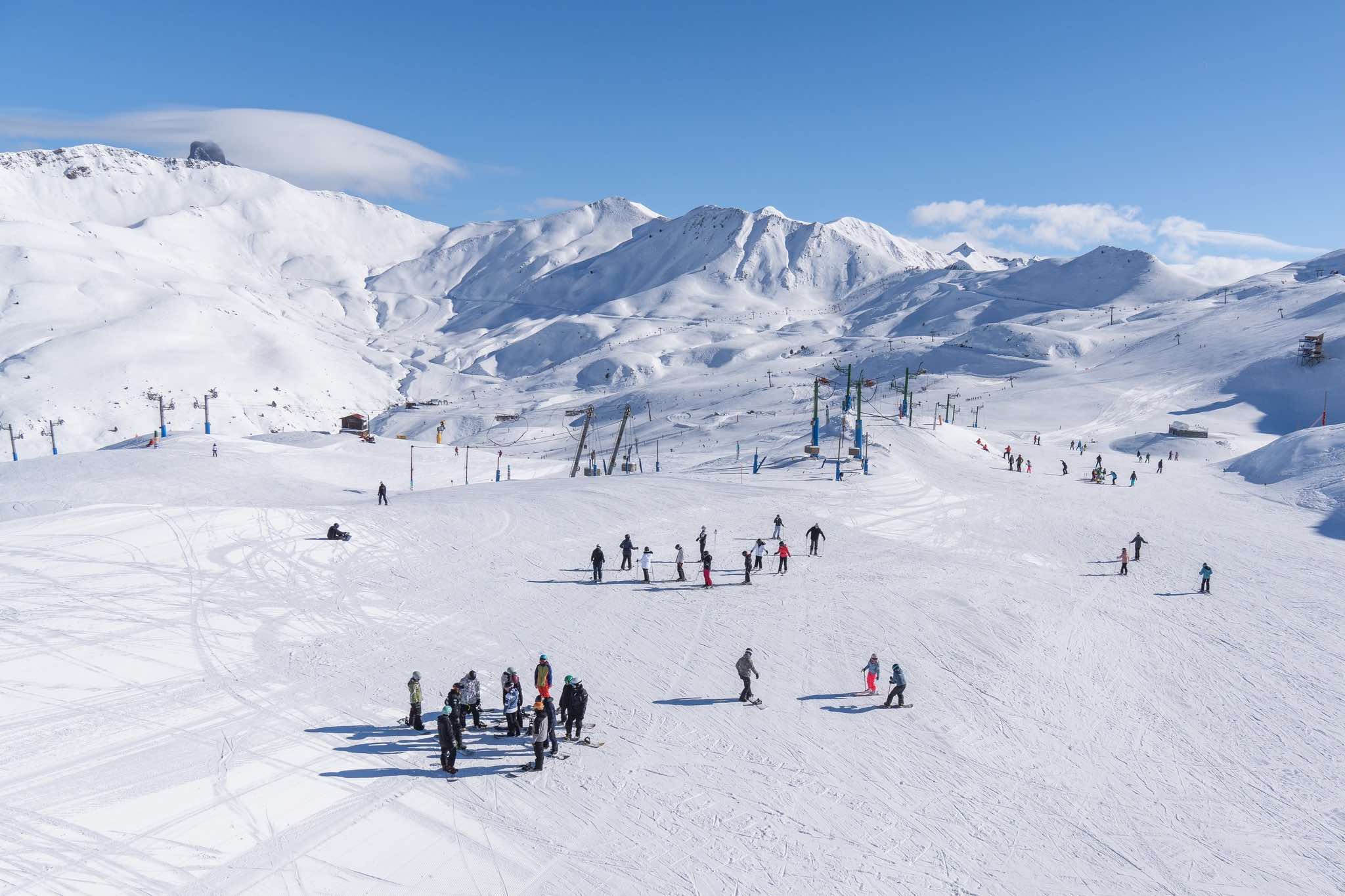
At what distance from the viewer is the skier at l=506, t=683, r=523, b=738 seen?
13789 mm

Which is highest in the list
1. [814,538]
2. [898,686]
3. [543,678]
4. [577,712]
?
[814,538]

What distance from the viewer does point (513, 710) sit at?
13805 mm

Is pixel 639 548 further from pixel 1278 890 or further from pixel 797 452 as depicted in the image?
pixel 797 452

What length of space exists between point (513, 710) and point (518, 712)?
10cm

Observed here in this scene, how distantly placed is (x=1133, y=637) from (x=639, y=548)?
51.5ft

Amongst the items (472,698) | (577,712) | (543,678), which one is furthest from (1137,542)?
(472,698)

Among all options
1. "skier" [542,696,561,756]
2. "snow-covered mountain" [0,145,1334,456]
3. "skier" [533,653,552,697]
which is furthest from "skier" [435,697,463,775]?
"snow-covered mountain" [0,145,1334,456]

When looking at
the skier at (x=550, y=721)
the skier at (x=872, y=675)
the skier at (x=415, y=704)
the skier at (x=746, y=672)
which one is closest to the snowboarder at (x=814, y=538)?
the skier at (x=872, y=675)

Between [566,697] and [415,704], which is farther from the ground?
[566,697]

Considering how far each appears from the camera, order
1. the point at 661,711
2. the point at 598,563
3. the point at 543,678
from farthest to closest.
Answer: the point at 598,563 < the point at 661,711 < the point at 543,678

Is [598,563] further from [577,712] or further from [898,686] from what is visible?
[898,686]

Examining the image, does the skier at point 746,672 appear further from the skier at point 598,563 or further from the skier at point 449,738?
the skier at point 598,563

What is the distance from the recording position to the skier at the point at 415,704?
13789 millimetres

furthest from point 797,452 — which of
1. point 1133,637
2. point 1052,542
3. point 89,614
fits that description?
point 89,614
